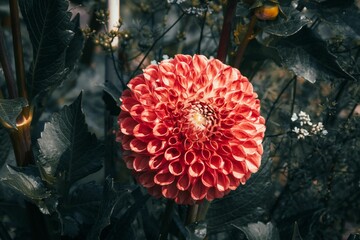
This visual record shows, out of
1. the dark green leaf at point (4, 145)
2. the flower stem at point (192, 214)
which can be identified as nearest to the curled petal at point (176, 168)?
the flower stem at point (192, 214)

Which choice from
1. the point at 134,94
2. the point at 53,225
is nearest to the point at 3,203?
the point at 53,225

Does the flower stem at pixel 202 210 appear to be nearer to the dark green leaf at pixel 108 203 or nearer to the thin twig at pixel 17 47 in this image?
the dark green leaf at pixel 108 203

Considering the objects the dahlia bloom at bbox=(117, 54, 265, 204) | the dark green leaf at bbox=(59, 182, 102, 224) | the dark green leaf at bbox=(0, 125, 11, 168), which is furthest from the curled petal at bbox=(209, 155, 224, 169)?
the dark green leaf at bbox=(0, 125, 11, 168)

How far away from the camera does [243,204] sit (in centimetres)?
84

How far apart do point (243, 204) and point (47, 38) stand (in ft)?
1.09

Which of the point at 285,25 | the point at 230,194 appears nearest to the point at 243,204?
the point at 230,194

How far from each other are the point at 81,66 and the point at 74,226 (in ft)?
1.99

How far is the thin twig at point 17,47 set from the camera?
69 cm

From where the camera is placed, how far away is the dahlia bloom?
637mm

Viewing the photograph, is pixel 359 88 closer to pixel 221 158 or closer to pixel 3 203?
pixel 221 158

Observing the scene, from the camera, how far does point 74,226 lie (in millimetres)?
794

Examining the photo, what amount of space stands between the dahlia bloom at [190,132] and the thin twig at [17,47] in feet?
0.47

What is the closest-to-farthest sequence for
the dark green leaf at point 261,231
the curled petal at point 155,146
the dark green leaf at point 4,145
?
the curled petal at point 155,146 < the dark green leaf at point 261,231 < the dark green leaf at point 4,145

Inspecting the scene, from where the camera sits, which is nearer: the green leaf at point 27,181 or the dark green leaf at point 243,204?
the green leaf at point 27,181
